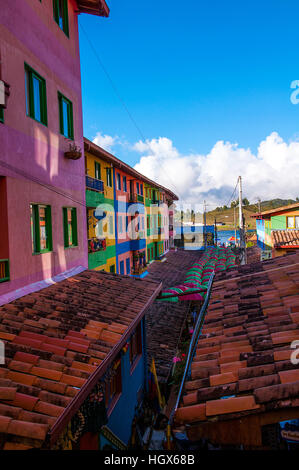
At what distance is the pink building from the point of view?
6840mm

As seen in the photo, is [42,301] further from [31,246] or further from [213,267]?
[213,267]

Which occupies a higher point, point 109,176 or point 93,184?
point 109,176

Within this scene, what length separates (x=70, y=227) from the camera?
35.3ft

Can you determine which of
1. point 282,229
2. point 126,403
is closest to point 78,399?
point 126,403

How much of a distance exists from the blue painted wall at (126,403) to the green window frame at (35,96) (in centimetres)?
727

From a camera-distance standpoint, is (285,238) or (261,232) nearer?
(285,238)

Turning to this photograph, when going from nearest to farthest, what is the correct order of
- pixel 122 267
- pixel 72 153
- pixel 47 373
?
pixel 47 373 → pixel 72 153 → pixel 122 267

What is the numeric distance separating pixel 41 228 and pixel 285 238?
21.6 meters

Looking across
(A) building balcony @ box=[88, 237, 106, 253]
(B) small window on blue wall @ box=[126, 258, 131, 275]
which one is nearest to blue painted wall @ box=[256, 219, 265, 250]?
(B) small window on blue wall @ box=[126, 258, 131, 275]

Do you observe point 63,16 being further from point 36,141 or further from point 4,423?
point 4,423

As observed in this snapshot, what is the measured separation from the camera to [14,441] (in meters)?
3.36

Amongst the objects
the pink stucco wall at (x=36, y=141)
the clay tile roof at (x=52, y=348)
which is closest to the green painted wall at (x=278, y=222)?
the pink stucco wall at (x=36, y=141)

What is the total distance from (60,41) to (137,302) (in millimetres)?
8450

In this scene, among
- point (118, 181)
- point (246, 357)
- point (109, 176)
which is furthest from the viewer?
point (118, 181)
